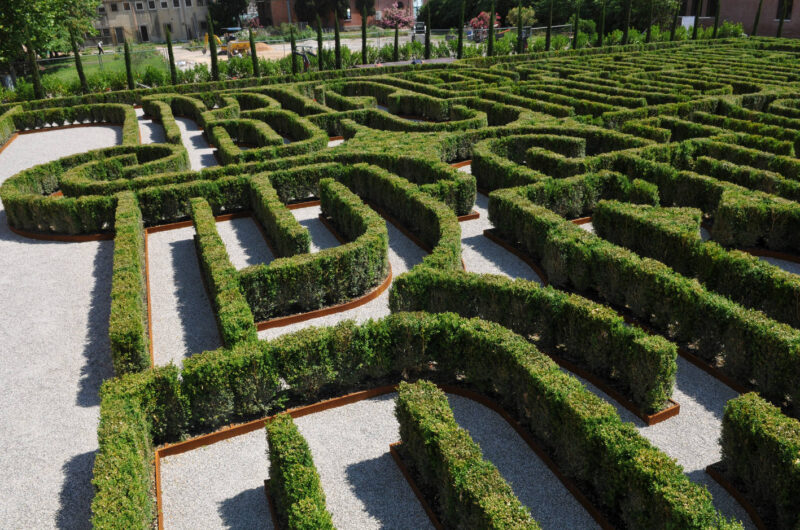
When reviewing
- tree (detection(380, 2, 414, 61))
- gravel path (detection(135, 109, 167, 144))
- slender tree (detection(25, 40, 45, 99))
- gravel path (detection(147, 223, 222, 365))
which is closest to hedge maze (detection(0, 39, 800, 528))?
gravel path (detection(147, 223, 222, 365))

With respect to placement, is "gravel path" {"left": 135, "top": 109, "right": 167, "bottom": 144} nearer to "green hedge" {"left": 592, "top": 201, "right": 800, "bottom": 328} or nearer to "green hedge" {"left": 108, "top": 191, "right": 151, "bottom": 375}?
"green hedge" {"left": 108, "top": 191, "right": 151, "bottom": 375}

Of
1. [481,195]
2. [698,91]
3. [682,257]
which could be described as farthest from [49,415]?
[698,91]

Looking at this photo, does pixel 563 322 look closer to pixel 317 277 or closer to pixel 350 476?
pixel 350 476

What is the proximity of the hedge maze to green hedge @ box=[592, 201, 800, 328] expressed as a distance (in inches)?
1.8

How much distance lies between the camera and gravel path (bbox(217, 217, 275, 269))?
52.6 ft

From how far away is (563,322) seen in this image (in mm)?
11164

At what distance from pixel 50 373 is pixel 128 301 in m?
1.92

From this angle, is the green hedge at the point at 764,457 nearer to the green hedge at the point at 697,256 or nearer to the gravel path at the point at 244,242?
the green hedge at the point at 697,256

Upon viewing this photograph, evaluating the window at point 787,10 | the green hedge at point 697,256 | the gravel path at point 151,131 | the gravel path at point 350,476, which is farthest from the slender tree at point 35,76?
the window at point 787,10

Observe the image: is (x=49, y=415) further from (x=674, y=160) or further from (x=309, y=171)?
(x=674, y=160)

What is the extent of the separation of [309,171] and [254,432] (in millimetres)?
11500

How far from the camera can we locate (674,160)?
817 inches

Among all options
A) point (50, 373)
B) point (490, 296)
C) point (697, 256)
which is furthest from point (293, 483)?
point (697, 256)

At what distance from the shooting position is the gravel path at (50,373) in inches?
348
